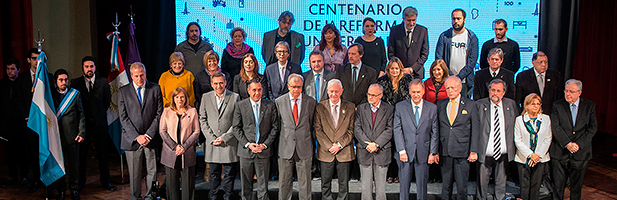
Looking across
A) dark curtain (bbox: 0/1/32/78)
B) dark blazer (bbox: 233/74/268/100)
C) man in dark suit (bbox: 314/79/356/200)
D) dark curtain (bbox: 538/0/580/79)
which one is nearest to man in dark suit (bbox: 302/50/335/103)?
dark blazer (bbox: 233/74/268/100)

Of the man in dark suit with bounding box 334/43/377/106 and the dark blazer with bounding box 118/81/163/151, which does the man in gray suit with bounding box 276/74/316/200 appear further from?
the dark blazer with bounding box 118/81/163/151

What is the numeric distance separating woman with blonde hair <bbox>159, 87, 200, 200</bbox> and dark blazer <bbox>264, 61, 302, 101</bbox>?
0.96 meters

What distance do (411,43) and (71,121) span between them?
3.92 meters

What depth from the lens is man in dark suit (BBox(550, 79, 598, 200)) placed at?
4996 millimetres

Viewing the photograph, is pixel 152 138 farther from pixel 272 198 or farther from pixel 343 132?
pixel 343 132

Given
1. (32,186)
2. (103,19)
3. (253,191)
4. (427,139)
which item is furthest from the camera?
(103,19)

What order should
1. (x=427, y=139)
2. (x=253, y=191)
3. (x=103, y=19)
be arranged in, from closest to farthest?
1. (x=427, y=139)
2. (x=253, y=191)
3. (x=103, y=19)

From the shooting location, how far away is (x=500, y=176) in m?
5.00

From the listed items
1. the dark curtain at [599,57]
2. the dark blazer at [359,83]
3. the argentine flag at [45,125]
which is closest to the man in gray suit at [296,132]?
the dark blazer at [359,83]

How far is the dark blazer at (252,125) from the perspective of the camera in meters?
4.85

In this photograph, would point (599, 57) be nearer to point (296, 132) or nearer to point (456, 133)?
point (456, 133)

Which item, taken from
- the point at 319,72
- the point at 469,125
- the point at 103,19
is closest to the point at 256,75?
the point at 319,72

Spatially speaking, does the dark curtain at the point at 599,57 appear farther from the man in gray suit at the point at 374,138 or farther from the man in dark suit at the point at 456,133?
the man in gray suit at the point at 374,138

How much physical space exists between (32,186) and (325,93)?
3.58 m
